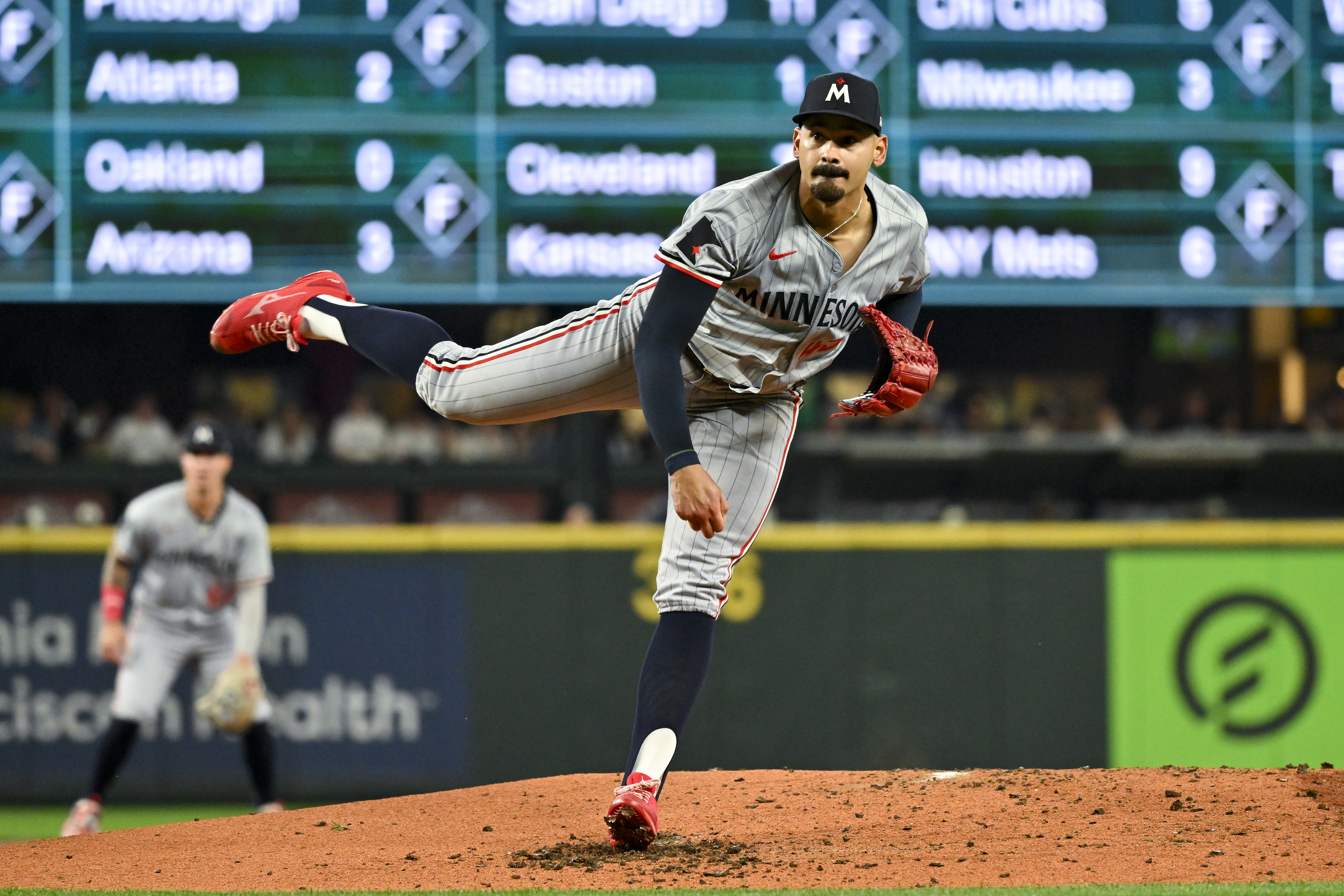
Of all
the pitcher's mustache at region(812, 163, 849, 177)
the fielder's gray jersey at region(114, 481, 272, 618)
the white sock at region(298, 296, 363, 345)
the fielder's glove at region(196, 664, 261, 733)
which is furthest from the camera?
the fielder's gray jersey at region(114, 481, 272, 618)

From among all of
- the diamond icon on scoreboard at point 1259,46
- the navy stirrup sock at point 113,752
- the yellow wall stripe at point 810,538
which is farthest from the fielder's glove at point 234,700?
the diamond icon on scoreboard at point 1259,46

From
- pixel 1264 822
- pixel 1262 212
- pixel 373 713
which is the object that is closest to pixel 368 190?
pixel 373 713

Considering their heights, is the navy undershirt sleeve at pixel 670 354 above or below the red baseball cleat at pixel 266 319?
below

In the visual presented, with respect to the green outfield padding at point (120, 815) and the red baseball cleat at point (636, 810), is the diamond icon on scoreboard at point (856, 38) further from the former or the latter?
the red baseball cleat at point (636, 810)

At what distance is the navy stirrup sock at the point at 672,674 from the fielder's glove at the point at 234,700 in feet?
9.08

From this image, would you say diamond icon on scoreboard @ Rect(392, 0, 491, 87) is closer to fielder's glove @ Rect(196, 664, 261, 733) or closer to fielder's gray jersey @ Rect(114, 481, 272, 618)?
fielder's gray jersey @ Rect(114, 481, 272, 618)

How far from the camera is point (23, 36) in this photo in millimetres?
6645

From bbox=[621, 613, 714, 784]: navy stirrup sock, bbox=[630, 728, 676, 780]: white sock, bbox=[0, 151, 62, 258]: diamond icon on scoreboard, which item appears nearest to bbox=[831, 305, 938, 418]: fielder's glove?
bbox=[621, 613, 714, 784]: navy stirrup sock

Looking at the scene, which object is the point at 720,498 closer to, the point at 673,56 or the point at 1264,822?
the point at 1264,822

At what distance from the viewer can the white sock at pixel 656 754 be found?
10.9ft

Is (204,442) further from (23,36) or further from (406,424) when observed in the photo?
(406,424)

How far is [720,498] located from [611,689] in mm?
3851

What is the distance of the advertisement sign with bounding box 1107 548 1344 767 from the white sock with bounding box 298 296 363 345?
406 centimetres

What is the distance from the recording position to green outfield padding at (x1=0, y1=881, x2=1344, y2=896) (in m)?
3.02
